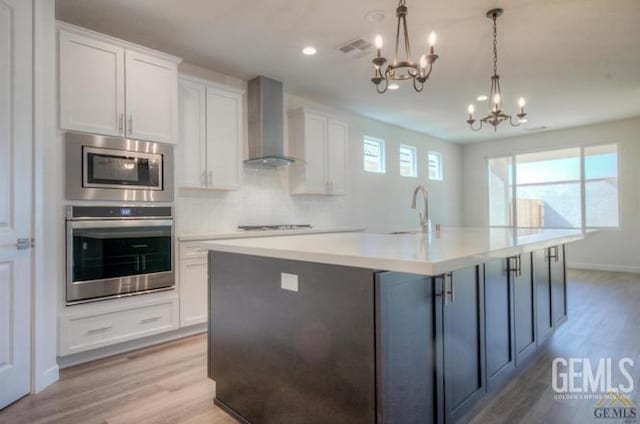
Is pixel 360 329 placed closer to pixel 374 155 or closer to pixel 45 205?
pixel 45 205

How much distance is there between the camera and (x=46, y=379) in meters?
2.37

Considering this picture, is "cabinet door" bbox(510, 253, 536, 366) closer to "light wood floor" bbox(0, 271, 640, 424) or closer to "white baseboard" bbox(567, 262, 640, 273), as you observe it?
"light wood floor" bbox(0, 271, 640, 424)

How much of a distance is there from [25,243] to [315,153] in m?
3.25

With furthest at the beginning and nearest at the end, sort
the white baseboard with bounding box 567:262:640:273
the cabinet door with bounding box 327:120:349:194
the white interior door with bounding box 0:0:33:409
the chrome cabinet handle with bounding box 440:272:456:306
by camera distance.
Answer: the white baseboard with bounding box 567:262:640:273 < the cabinet door with bounding box 327:120:349:194 < the white interior door with bounding box 0:0:33:409 < the chrome cabinet handle with bounding box 440:272:456:306

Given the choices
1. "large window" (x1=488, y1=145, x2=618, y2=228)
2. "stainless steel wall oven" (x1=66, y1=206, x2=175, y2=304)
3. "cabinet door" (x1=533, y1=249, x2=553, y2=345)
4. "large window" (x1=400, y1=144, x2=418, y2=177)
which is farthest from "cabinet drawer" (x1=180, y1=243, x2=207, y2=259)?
"large window" (x1=488, y1=145, x2=618, y2=228)

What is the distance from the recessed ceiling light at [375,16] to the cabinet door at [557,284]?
2.34 meters

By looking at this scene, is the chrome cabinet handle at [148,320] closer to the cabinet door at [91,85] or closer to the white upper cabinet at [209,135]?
the white upper cabinet at [209,135]

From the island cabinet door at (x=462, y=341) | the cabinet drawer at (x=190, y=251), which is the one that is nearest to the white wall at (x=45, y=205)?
the cabinet drawer at (x=190, y=251)

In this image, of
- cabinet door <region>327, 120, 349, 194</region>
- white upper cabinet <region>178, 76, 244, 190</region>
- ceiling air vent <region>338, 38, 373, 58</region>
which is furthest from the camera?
cabinet door <region>327, 120, 349, 194</region>

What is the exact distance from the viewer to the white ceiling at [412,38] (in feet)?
9.37

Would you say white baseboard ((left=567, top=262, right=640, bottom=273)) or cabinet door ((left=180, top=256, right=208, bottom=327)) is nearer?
cabinet door ((left=180, top=256, right=208, bottom=327))

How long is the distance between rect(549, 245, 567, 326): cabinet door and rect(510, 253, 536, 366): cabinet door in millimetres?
508

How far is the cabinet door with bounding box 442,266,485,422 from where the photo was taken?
65.5 inches

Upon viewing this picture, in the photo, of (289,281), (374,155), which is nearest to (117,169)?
(289,281)
